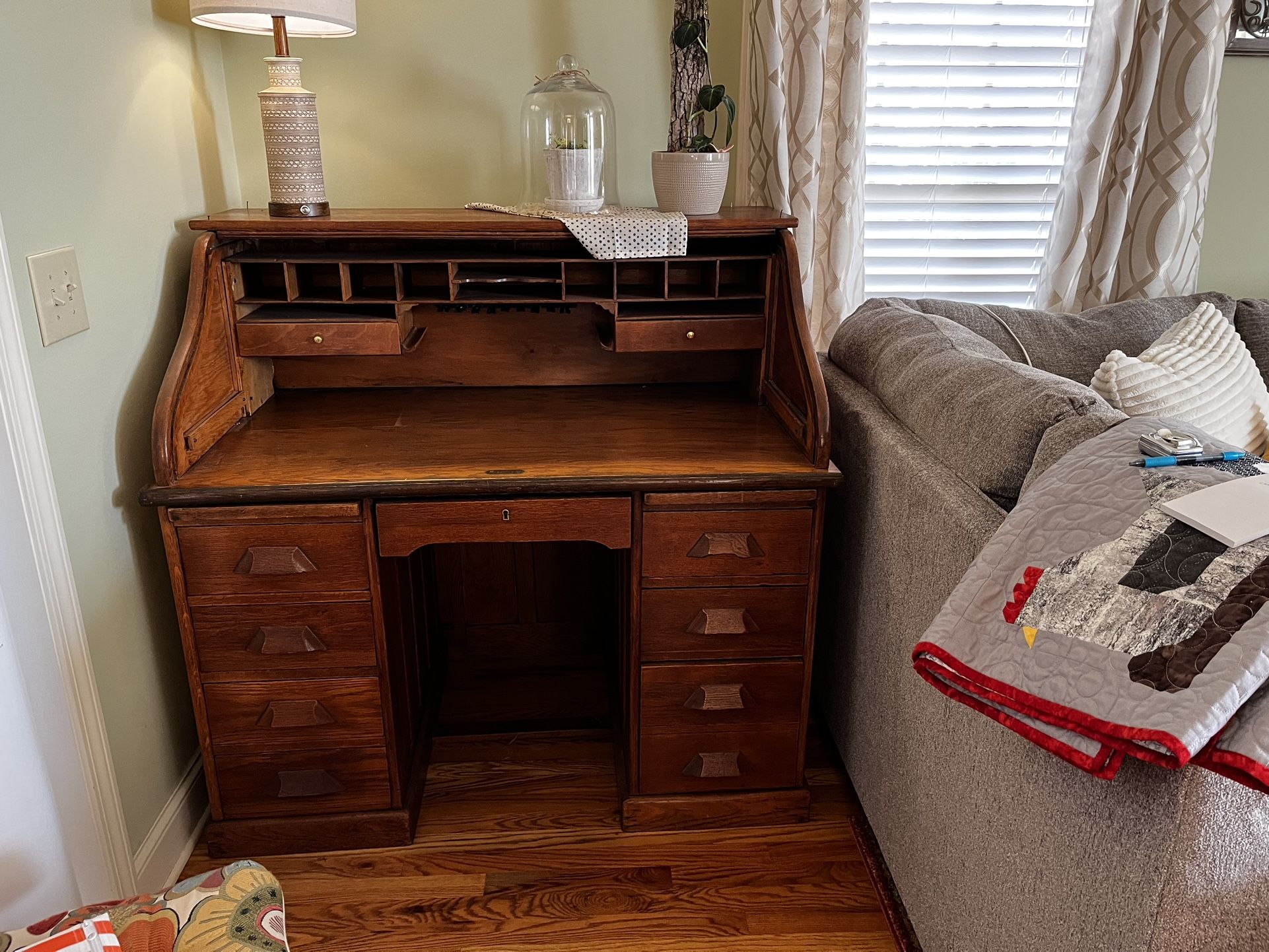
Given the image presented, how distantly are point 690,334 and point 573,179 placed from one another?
373 mm

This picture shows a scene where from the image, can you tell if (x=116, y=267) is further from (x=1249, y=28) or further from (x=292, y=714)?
(x=1249, y=28)

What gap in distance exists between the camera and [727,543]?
154 centimetres

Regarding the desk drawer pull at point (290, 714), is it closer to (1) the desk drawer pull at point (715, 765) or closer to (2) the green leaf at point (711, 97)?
(1) the desk drawer pull at point (715, 765)

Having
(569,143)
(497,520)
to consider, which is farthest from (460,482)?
(569,143)

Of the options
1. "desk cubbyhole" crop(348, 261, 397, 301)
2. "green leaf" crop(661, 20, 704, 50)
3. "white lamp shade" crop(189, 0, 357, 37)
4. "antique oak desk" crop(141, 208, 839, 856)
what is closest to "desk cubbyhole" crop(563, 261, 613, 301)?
"antique oak desk" crop(141, 208, 839, 856)

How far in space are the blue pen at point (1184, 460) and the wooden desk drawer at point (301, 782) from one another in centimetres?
130

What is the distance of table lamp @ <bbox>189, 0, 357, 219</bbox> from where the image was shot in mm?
1559

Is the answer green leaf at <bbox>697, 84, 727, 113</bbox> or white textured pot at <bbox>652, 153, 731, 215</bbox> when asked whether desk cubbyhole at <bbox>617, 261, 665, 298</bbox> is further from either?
green leaf at <bbox>697, 84, 727, 113</bbox>

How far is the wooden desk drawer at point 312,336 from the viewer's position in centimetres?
166

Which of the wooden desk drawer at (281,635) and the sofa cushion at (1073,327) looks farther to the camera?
the sofa cushion at (1073,327)

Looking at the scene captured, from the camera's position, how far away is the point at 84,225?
53.1 inches

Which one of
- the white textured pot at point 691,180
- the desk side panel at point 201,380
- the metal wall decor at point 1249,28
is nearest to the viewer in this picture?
the desk side panel at point 201,380

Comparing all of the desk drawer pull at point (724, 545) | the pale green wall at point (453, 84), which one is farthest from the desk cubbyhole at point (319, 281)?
the desk drawer pull at point (724, 545)

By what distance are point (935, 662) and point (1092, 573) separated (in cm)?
19
